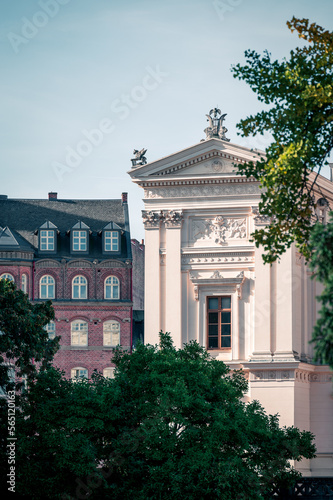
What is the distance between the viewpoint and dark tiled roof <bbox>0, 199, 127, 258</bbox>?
68062 millimetres

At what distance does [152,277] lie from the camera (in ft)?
174

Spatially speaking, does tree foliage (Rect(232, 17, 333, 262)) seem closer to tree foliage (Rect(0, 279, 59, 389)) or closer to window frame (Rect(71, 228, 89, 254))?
tree foliage (Rect(0, 279, 59, 389))

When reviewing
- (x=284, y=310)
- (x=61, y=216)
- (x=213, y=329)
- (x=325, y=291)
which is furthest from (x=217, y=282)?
(x=325, y=291)

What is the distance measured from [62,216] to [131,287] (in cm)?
691

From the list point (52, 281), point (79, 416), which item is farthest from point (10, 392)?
point (52, 281)

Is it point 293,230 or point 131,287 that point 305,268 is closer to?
point 131,287

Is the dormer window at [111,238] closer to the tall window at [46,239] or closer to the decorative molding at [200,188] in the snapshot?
the tall window at [46,239]

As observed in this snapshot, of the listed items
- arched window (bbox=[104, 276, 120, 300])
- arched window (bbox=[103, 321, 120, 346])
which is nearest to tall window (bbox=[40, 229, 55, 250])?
arched window (bbox=[104, 276, 120, 300])

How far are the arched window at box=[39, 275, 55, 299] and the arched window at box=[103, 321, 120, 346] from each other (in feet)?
11.4

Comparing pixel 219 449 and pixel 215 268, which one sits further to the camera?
pixel 215 268

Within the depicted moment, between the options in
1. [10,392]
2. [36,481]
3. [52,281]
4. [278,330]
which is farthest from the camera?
[52,281]

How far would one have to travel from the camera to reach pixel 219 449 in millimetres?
37594

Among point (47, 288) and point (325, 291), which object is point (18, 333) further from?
point (47, 288)

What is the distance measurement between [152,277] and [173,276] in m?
0.98
